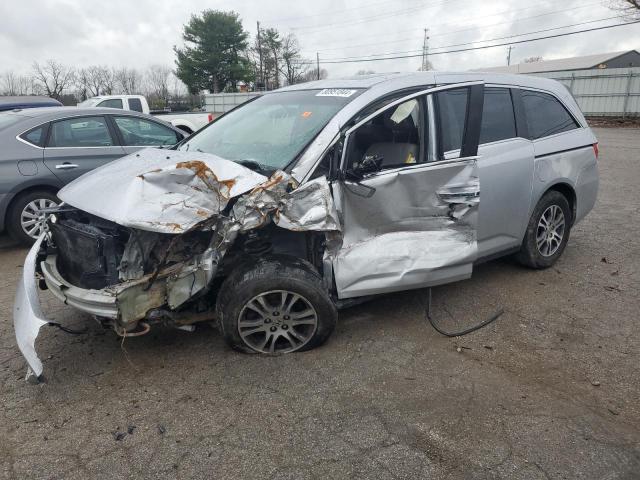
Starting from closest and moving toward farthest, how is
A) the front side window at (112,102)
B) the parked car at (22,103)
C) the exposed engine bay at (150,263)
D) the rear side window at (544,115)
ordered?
the exposed engine bay at (150,263) < the rear side window at (544,115) < the parked car at (22,103) < the front side window at (112,102)

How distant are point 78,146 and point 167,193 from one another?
378 centimetres

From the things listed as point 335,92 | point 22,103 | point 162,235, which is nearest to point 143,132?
point 335,92

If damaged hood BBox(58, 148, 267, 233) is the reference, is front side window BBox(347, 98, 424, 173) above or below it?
above

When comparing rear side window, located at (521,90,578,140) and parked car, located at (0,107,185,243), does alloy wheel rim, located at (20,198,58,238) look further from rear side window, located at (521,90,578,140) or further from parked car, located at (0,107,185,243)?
rear side window, located at (521,90,578,140)

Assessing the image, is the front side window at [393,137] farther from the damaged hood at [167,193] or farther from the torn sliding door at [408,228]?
the damaged hood at [167,193]

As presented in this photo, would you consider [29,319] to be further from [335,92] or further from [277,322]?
[335,92]

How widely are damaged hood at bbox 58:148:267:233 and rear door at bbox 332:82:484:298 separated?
27.5 inches

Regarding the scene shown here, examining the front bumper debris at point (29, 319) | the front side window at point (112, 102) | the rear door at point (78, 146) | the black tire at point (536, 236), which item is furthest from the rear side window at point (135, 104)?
the black tire at point (536, 236)

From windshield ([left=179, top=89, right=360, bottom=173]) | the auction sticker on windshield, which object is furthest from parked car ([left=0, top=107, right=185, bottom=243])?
the auction sticker on windshield

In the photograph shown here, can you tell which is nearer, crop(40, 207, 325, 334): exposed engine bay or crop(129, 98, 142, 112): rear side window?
crop(40, 207, 325, 334): exposed engine bay

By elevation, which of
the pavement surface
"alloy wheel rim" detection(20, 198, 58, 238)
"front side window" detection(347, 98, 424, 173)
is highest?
"front side window" detection(347, 98, 424, 173)

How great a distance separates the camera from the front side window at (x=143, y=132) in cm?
645

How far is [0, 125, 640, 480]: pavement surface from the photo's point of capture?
238 cm

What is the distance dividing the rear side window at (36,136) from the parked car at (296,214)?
2.66 metres
